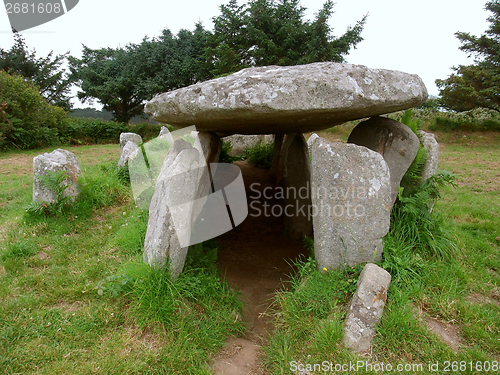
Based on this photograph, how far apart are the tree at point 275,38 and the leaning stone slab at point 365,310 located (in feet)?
44.1

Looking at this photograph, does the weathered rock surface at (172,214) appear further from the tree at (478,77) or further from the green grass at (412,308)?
the tree at (478,77)

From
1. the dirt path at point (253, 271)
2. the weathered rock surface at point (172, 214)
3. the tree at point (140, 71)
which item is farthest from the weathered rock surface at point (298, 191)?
the tree at point (140, 71)

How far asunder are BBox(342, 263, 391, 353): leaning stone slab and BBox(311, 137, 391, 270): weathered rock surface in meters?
0.34

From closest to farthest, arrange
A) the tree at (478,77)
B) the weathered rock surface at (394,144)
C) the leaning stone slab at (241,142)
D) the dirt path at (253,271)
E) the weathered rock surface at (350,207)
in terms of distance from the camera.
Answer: the dirt path at (253,271) → the weathered rock surface at (350,207) → the weathered rock surface at (394,144) → the leaning stone slab at (241,142) → the tree at (478,77)

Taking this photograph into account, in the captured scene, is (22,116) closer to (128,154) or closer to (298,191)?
(128,154)

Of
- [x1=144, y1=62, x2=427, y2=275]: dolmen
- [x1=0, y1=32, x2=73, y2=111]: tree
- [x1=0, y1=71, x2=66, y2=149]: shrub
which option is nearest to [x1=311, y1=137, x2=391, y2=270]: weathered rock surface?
[x1=144, y1=62, x2=427, y2=275]: dolmen

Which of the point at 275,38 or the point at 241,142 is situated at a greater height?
the point at 275,38

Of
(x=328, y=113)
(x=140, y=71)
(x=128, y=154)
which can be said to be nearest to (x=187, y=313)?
(x=328, y=113)

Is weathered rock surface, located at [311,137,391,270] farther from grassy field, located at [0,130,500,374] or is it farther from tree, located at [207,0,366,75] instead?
tree, located at [207,0,366,75]

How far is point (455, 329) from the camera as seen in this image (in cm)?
260

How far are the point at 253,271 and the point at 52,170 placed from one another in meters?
3.36

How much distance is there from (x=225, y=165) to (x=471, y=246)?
4806 mm

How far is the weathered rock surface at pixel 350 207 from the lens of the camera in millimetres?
3090

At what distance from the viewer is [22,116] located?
11.7m
